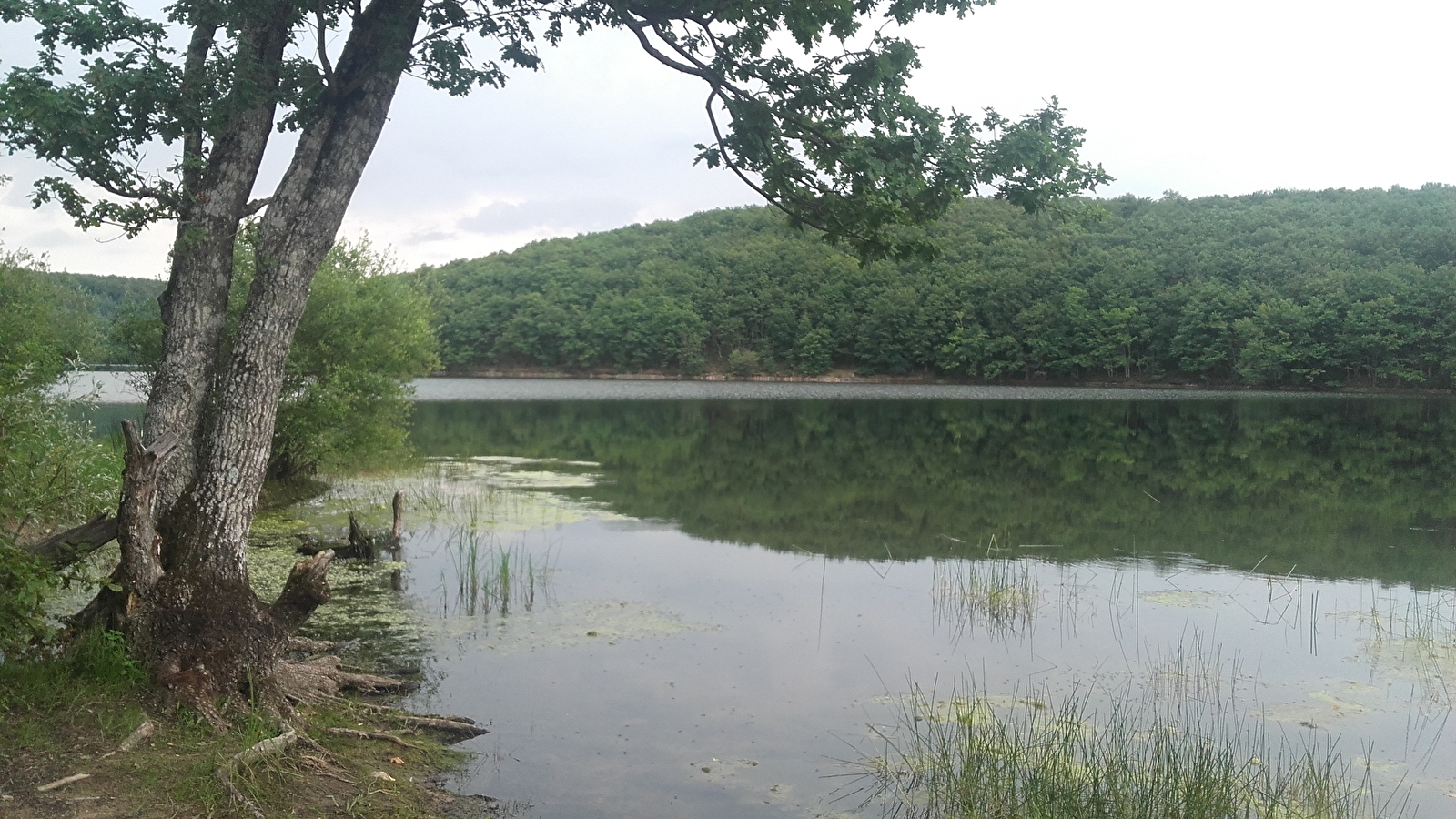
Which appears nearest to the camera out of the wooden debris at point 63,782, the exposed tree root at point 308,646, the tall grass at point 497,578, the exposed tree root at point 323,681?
the wooden debris at point 63,782

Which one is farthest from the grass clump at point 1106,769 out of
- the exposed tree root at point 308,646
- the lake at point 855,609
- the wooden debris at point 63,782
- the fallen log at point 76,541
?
the fallen log at point 76,541

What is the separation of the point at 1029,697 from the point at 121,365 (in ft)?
55.2

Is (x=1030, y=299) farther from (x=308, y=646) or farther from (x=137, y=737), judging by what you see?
(x=137, y=737)

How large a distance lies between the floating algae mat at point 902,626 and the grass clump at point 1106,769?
0.15 ft

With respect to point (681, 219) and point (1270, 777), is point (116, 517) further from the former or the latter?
point (681, 219)

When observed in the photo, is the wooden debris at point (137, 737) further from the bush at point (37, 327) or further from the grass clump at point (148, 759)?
the bush at point (37, 327)

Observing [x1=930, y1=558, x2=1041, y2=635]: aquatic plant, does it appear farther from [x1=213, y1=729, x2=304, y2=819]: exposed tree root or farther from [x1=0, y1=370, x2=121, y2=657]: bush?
[x1=0, y1=370, x2=121, y2=657]: bush

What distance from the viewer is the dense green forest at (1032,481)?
54.0ft

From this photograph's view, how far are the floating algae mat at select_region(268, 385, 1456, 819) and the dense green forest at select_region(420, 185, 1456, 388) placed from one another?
59.5 metres

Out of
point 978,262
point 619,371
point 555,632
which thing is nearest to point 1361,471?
point 555,632

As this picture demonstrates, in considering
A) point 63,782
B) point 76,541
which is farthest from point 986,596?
point 63,782

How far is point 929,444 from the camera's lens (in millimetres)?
32531

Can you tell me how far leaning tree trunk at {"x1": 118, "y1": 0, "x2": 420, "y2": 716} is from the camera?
625cm

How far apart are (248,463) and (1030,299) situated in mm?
102269
